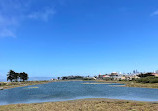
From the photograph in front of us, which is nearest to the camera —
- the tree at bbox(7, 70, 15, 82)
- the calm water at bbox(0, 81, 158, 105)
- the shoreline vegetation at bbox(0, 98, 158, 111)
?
the shoreline vegetation at bbox(0, 98, 158, 111)

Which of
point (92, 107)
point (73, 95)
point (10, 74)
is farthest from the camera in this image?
point (10, 74)

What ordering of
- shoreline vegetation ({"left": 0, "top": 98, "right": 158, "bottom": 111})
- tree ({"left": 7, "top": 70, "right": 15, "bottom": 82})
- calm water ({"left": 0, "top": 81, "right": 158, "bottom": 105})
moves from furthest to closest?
tree ({"left": 7, "top": 70, "right": 15, "bottom": 82}) → calm water ({"left": 0, "top": 81, "right": 158, "bottom": 105}) → shoreline vegetation ({"left": 0, "top": 98, "right": 158, "bottom": 111})

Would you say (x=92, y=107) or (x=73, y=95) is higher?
(x=92, y=107)

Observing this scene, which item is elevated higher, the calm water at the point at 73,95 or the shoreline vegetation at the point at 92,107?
the shoreline vegetation at the point at 92,107

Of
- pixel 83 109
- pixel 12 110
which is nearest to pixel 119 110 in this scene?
pixel 83 109

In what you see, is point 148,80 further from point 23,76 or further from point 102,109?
point 23,76

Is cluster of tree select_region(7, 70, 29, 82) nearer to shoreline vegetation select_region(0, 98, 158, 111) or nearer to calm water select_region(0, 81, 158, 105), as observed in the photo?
calm water select_region(0, 81, 158, 105)

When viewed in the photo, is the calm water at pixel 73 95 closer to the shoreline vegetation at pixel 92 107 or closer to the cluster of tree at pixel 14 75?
the shoreline vegetation at pixel 92 107

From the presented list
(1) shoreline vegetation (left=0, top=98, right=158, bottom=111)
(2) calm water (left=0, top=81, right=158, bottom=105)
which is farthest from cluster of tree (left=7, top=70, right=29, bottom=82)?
(1) shoreline vegetation (left=0, top=98, right=158, bottom=111)

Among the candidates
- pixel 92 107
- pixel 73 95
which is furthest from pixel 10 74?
pixel 92 107

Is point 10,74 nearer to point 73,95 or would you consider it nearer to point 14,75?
point 14,75

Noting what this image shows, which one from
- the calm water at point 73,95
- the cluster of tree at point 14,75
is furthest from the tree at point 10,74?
the calm water at point 73,95

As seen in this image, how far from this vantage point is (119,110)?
80.2 feet

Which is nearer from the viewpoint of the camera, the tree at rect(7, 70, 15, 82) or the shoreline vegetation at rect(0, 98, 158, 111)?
the shoreline vegetation at rect(0, 98, 158, 111)
